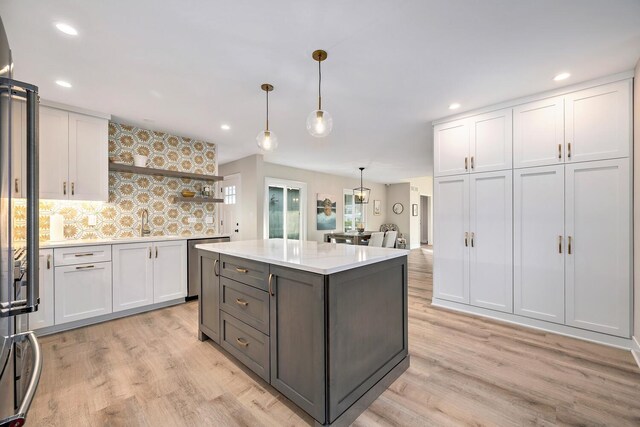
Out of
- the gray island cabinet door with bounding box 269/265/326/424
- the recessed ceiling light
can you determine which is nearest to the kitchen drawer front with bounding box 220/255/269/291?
the gray island cabinet door with bounding box 269/265/326/424

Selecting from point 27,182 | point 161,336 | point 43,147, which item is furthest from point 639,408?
point 43,147

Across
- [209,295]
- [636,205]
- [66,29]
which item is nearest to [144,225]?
[209,295]

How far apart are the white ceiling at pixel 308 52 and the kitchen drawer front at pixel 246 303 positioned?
1.77m

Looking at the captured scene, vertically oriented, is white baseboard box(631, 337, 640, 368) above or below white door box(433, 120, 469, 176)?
below

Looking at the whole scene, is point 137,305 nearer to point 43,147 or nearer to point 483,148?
point 43,147

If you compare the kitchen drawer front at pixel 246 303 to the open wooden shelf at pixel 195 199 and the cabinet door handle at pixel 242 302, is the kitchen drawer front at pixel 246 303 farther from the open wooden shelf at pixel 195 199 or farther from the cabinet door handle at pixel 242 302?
the open wooden shelf at pixel 195 199

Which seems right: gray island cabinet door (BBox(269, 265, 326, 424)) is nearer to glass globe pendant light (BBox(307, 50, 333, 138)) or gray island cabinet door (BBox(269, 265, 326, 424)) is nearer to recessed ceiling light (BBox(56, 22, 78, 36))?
glass globe pendant light (BBox(307, 50, 333, 138))

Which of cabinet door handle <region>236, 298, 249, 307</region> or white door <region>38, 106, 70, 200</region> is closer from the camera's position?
cabinet door handle <region>236, 298, 249, 307</region>

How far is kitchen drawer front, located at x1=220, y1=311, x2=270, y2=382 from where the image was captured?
1.81 metres

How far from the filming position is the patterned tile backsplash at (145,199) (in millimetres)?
3271

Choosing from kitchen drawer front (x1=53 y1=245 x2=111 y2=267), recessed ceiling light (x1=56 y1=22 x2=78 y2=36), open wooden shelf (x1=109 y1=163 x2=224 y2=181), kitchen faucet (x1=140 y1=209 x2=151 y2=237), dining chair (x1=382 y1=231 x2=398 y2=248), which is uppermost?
recessed ceiling light (x1=56 y1=22 x2=78 y2=36)

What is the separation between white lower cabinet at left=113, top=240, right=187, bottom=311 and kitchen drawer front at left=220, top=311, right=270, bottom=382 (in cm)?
170

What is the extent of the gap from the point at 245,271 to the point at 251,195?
3774 mm

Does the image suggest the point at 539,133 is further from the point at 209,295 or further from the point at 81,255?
the point at 81,255
